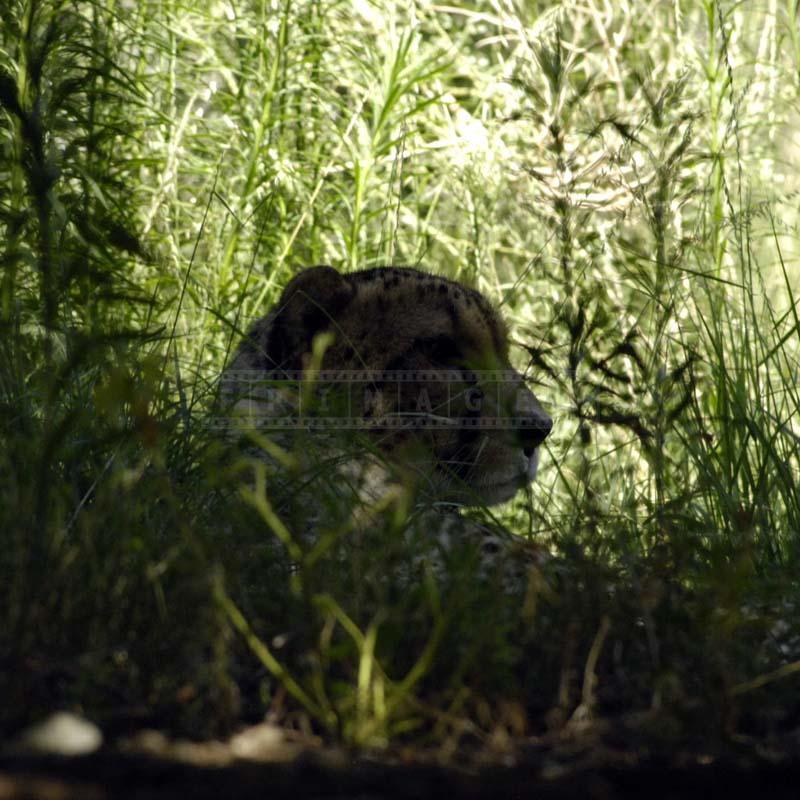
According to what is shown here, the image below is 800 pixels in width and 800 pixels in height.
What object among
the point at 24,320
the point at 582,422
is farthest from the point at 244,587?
the point at 24,320

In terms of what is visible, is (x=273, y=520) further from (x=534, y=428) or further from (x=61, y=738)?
(x=534, y=428)

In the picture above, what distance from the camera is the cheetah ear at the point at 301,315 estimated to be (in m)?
4.03

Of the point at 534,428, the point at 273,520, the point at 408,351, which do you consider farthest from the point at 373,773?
the point at 408,351

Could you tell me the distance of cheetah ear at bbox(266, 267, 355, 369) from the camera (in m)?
4.03

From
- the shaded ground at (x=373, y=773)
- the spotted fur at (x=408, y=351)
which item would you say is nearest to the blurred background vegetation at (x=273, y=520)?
the shaded ground at (x=373, y=773)

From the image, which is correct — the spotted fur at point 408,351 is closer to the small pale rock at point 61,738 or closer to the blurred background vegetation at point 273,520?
the blurred background vegetation at point 273,520

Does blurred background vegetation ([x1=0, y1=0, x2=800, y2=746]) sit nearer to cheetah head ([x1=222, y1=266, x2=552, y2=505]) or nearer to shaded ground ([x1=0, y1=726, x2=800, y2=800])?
shaded ground ([x1=0, y1=726, x2=800, y2=800])

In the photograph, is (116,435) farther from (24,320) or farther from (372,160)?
(372,160)

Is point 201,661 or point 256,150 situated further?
point 256,150

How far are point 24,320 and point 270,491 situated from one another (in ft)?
5.34

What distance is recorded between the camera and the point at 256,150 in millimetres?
5328

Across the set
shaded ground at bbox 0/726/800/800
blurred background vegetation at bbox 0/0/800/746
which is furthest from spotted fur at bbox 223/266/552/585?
shaded ground at bbox 0/726/800/800

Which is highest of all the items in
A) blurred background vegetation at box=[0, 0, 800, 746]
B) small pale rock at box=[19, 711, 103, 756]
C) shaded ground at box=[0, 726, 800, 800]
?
blurred background vegetation at box=[0, 0, 800, 746]

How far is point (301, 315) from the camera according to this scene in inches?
159
